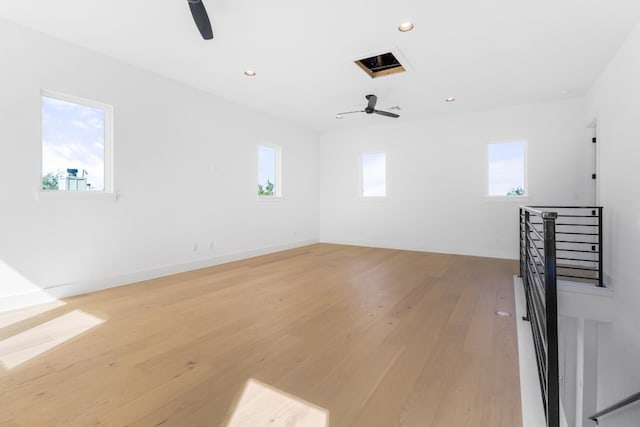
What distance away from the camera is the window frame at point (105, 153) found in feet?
10.2

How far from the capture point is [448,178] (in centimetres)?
599

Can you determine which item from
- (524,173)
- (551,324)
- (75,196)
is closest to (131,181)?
(75,196)

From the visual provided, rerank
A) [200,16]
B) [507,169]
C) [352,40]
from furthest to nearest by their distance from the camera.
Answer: [507,169]
[352,40]
[200,16]

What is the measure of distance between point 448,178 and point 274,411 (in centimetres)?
557

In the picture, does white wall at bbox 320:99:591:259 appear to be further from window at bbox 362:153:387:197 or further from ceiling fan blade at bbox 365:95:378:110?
ceiling fan blade at bbox 365:95:378:110

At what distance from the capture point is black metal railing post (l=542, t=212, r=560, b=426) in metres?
1.21

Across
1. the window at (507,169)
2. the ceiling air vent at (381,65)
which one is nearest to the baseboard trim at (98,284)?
the ceiling air vent at (381,65)

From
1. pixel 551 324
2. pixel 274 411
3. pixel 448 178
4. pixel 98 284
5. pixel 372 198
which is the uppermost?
pixel 448 178

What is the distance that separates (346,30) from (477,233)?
4.42 metres

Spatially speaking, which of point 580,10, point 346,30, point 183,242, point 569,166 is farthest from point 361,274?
point 569,166

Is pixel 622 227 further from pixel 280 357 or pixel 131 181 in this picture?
pixel 131 181

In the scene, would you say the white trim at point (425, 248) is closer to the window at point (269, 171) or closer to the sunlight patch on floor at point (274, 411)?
the window at point (269, 171)

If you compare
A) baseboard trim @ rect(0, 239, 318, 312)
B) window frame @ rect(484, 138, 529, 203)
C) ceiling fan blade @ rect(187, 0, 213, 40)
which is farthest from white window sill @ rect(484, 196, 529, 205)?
ceiling fan blade @ rect(187, 0, 213, 40)

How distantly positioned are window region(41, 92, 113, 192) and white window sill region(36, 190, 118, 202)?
8cm
